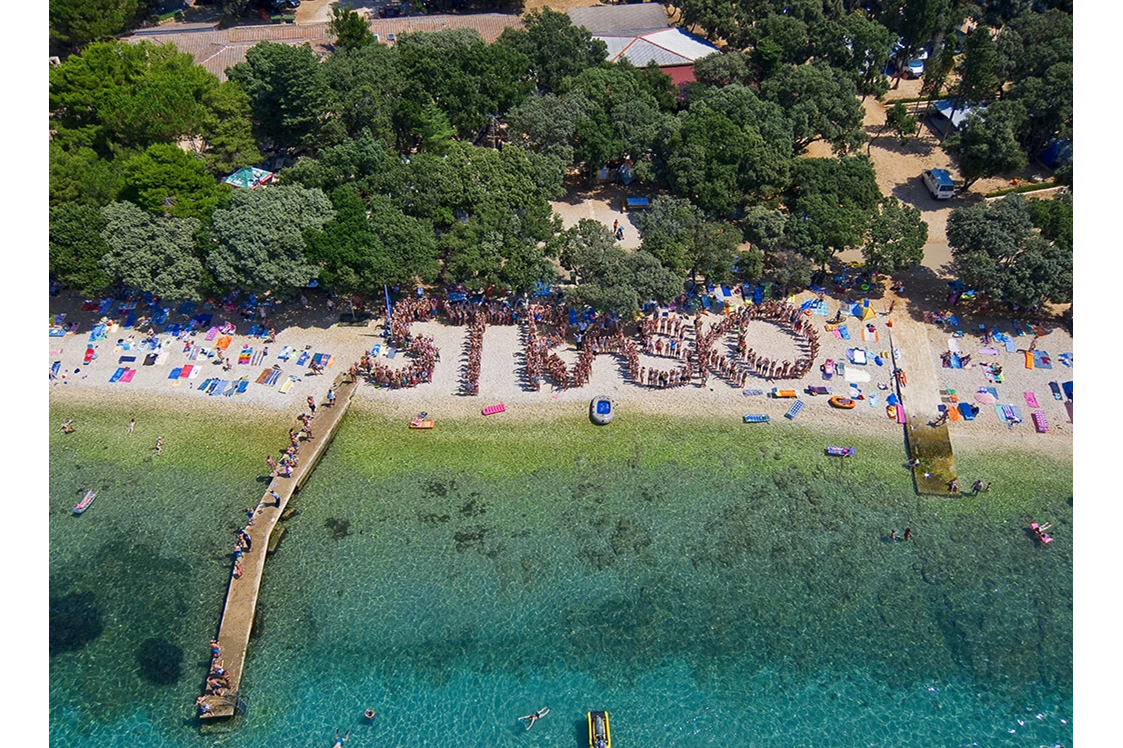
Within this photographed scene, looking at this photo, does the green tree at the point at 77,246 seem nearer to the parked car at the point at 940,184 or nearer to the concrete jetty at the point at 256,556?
the concrete jetty at the point at 256,556

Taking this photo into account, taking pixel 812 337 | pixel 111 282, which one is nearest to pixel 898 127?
pixel 812 337

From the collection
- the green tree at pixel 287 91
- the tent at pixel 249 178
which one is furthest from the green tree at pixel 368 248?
the green tree at pixel 287 91

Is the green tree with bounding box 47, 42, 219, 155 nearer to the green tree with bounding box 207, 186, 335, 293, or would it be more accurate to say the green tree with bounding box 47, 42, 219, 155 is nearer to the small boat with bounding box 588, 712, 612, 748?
the green tree with bounding box 207, 186, 335, 293

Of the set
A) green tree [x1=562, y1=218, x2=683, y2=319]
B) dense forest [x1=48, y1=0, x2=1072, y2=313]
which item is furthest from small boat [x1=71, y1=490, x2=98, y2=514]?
green tree [x1=562, y1=218, x2=683, y2=319]

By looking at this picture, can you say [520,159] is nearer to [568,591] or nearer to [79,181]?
[79,181]
